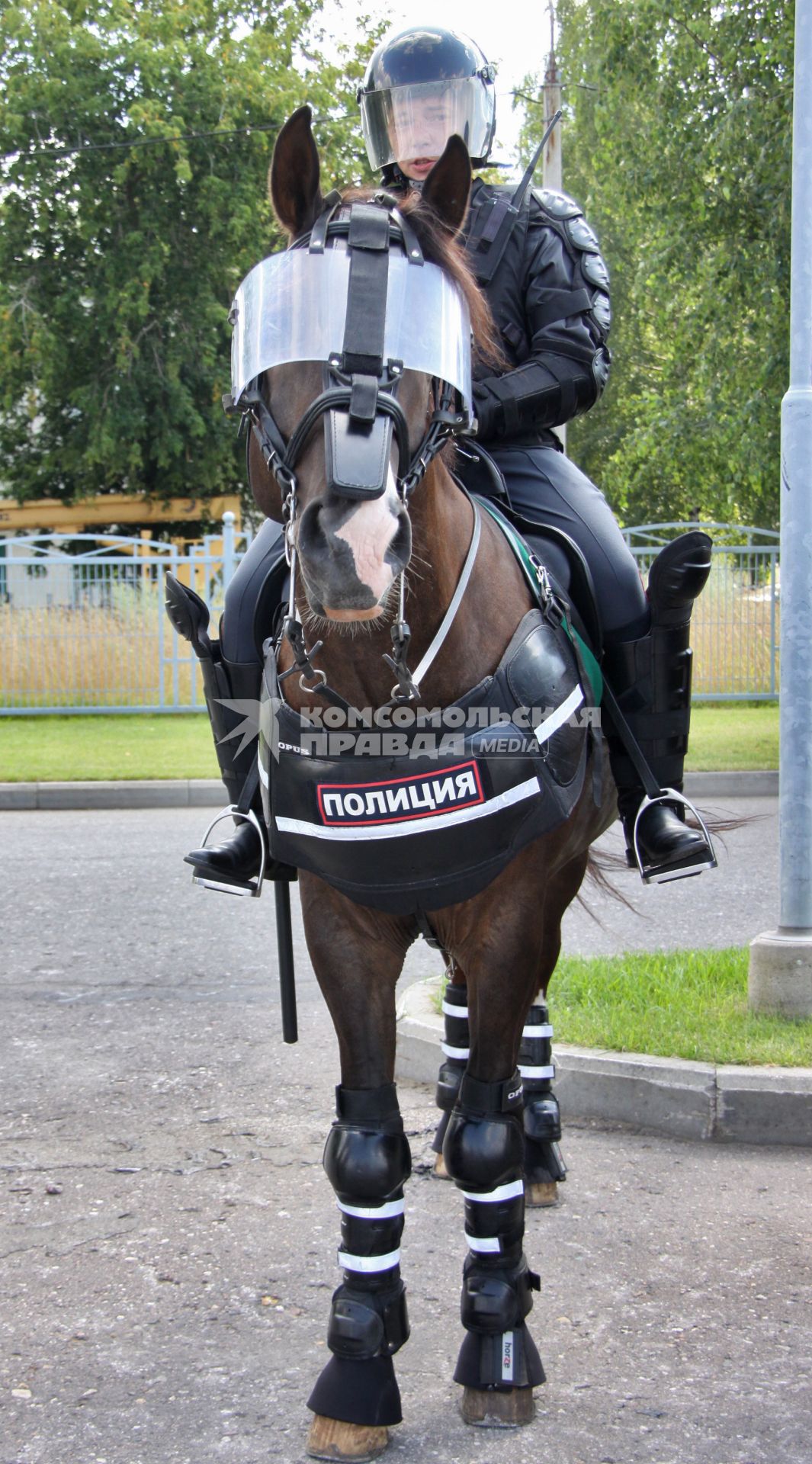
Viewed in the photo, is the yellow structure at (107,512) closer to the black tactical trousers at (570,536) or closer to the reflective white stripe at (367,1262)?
the black tactical trousers at (570,536)

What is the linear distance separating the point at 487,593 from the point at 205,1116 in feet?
8.03

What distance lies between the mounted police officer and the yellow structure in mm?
27244

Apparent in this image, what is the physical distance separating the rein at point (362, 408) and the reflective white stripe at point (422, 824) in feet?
0.79

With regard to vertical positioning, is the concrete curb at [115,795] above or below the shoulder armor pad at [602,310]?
below

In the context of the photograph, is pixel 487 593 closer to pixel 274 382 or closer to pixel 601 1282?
pixel 274 382

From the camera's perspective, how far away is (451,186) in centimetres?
256

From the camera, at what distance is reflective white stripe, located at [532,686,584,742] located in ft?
9.11

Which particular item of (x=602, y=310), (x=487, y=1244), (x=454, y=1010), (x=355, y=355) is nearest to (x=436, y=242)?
(x=355, y=355)

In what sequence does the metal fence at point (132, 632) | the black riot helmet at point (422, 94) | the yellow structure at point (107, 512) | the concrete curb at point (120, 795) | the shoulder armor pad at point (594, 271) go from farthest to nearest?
the yellow structure at point (107, 512)
the metal fence at point (132, 632)
the concrete curb at point (120, 795)
the shoulder armor pad at point (594, 271)
the black riot helmet at point (422, 94)

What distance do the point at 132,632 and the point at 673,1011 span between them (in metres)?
13.5

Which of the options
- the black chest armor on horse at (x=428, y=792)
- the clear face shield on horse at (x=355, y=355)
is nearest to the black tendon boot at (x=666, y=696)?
the black chest armor on horse at (x=428, y=792)

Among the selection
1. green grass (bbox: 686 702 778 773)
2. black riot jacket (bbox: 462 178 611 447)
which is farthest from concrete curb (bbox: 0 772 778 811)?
black riot jacket (bbox: 462 178 611 447)

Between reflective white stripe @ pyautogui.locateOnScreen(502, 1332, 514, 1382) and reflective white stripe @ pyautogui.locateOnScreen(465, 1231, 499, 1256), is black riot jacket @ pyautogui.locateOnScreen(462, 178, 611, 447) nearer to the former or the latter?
reflective white stripe @ pyautogui.locateOnScreen(465, 1231, 499, 1256)

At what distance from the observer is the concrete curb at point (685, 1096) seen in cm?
421
